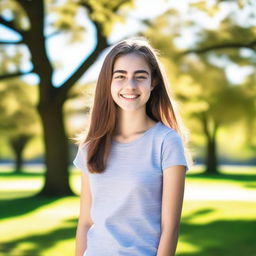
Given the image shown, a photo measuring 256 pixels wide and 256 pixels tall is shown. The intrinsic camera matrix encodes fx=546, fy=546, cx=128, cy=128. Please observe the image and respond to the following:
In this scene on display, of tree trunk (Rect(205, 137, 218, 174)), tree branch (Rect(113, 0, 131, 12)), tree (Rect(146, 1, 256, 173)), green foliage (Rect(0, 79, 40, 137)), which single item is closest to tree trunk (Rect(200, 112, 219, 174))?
tree trunk (Rect(205, 137, 218, 174))

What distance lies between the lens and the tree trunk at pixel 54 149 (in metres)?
16.9

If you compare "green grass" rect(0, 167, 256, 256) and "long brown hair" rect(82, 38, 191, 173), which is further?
"green grass" rect(0, 167, 256, 256)

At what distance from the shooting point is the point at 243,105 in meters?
33.1

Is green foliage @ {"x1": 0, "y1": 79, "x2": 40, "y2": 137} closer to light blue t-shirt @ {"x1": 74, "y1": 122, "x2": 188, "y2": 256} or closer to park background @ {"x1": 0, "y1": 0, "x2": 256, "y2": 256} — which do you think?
park background @ {"x1": 0, "y1": 0, "x2": 256, "y2": 256}

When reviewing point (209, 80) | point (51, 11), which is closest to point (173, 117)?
point (51, 11)

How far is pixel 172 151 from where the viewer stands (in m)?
2.47

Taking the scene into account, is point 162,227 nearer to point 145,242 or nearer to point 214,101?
point 145,242

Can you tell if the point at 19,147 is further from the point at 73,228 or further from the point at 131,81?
the point at 131,81

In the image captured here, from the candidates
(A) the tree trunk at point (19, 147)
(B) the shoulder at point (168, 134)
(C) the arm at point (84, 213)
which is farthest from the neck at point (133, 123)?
(A) the tree trunk at point (19, 147)

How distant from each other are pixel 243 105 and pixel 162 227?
3150cm

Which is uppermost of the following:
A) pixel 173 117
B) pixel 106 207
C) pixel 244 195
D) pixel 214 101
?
pixel 173 117

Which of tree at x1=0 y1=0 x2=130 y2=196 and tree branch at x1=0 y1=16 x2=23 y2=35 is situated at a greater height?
tree branch at x1=0 y1=16 x2=23 y2=35

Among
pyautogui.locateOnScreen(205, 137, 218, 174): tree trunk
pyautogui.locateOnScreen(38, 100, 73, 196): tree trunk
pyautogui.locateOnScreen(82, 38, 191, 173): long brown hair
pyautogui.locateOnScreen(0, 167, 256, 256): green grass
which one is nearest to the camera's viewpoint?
pyautogui.locateOnScreen(82, 38, 191, 173): long brown hair

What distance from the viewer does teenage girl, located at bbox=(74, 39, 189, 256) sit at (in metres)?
2.43
